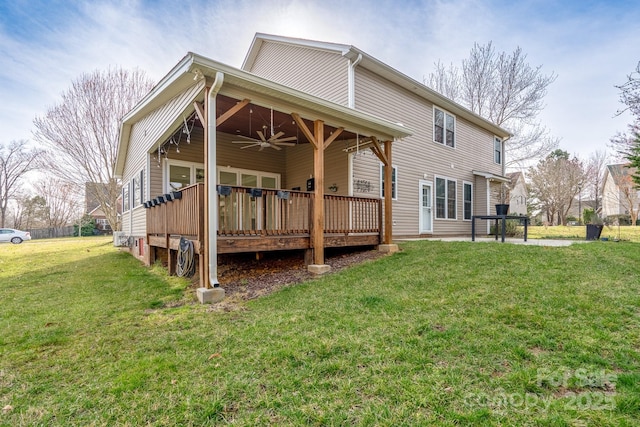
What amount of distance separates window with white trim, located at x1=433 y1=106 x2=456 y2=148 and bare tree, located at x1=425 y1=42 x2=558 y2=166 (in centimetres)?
889

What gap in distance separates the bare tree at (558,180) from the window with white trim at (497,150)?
14.0 metres

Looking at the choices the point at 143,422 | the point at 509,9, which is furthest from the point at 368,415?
the point at 509,9

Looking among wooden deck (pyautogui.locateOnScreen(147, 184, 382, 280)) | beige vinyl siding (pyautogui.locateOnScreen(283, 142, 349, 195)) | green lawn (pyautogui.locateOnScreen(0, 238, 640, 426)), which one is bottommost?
green lawn (pyautogui.locateOnScreen(0, 238, 640, 426))

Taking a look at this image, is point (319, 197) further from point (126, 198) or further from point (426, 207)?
point (126, 198)

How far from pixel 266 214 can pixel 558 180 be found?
28.9 meters

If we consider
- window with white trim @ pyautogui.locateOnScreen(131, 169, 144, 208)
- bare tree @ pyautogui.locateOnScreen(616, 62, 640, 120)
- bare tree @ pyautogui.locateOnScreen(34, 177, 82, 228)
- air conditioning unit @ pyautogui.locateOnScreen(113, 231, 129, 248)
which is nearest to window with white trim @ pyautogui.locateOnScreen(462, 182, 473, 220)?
bare tree @ pyautogui.locateOnScreen(616, 62, 640, 120)

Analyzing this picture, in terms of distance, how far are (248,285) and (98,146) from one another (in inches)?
692

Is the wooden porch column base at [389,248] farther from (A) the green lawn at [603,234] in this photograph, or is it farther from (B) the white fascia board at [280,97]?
(A) the green lawn at [603,234]

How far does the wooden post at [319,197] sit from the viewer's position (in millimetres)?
6012

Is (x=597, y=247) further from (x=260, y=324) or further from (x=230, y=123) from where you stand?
(x=230, y=123)

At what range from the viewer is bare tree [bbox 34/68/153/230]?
1741cm

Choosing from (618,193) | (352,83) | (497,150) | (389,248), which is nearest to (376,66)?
(352,83)

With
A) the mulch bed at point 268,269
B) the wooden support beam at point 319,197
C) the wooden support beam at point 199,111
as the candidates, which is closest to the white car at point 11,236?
the mulch bed at point 268,269

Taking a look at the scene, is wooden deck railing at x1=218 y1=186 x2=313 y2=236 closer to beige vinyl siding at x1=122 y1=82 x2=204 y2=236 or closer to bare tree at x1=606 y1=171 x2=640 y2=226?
beige vinyl siding at x1=122 y1=82 x2=204 y2=236
